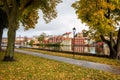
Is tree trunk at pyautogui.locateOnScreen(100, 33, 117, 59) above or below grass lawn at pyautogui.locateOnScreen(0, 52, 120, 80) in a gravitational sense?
above

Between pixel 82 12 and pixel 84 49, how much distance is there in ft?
31.8

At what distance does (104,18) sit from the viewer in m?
28.1

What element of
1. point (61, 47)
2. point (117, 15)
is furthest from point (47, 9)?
point (61, 47)

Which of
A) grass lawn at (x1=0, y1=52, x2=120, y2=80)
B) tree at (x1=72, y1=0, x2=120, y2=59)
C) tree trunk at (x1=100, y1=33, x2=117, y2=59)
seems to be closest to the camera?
grass lawn at (x1=0, y1=52, x2=120, y2=80)

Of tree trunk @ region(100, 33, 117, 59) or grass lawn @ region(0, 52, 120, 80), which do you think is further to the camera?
tree trunk @ region(100, 33, 117, 59)

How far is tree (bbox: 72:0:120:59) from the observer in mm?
27594

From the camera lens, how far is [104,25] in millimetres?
27484

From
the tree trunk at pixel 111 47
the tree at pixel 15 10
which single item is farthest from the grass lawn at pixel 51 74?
the tree trunk at pixel 111 47

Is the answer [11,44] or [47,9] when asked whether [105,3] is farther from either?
[11,44]

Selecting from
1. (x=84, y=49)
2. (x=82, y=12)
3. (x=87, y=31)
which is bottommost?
→ (x=84, y=49)

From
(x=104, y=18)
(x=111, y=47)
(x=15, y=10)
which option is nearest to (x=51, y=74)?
(x=15, y=10)

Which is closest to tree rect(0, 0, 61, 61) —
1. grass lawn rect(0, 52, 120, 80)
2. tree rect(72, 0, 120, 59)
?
tree rect(72, 0, 120, 59)

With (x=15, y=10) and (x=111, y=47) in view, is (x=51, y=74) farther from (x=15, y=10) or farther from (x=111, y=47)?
(x=111, y=47)

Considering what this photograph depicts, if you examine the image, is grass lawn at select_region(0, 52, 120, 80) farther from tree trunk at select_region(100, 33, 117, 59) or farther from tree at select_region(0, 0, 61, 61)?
tree trunk at select_region(100, 33, 117, 59)
